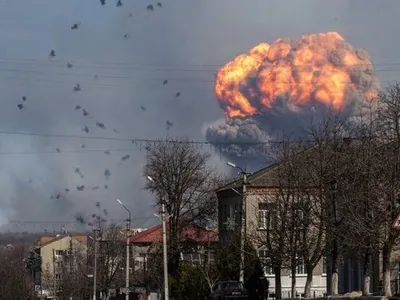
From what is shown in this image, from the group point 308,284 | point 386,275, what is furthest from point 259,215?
point 386,275

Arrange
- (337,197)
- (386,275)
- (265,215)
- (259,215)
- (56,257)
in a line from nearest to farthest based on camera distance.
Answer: (386,275)
(337,197)
(265,215)
(259,215)
(56,257)

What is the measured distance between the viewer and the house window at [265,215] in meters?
54.8

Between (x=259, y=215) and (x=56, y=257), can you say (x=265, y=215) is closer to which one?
(x=259, y=215)

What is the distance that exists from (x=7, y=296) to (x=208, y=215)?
81.7 meters

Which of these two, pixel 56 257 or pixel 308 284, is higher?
pixel 56 257

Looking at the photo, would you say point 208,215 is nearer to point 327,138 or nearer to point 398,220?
point 327,138

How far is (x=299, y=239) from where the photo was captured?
5244 cm

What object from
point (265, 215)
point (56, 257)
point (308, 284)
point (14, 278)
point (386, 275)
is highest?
point (265, 215)

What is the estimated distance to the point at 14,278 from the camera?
152 meters

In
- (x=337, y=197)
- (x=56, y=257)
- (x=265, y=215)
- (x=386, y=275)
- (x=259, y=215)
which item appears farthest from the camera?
(x=56, y=257)

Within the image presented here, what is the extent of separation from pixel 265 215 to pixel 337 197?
40.2 ft

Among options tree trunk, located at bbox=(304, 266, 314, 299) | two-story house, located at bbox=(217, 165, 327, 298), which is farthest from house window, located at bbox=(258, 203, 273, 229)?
tree trunk, located at bbox=(304, 266, 314, 299)

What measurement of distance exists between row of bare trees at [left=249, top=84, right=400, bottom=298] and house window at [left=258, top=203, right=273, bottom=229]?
7cm

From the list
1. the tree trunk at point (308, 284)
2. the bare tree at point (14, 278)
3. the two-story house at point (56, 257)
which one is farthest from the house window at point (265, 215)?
the bare tree at point (14, 278)
